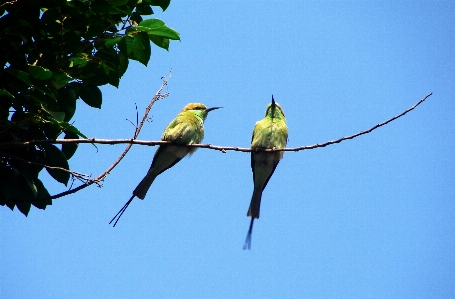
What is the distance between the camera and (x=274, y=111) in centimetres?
479

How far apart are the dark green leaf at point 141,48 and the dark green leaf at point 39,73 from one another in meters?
0.47

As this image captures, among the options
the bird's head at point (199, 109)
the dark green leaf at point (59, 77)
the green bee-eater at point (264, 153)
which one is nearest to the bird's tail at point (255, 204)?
the green bee-eater at point (264, 153)

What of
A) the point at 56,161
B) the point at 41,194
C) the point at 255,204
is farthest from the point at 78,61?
the point at 255,204

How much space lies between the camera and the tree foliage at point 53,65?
2.28 meters

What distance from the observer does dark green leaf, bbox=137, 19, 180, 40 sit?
2.44 metres

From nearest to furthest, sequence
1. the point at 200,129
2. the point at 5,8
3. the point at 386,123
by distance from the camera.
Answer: the point at 5,8 < the point at 386,123 < the point at 200,129

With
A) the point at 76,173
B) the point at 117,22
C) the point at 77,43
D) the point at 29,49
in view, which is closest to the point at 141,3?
the point at 117,22

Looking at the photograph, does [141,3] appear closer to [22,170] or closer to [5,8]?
[5,8]

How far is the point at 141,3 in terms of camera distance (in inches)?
99.8

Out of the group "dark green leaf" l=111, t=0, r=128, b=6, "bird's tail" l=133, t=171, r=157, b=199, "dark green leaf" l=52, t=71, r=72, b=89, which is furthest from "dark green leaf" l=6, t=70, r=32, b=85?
"bird's tail" l=133, t=171, r=157, b=199

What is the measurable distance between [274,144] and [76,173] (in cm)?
228

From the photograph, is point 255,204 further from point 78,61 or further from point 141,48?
point 78,61

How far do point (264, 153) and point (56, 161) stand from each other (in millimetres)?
2182

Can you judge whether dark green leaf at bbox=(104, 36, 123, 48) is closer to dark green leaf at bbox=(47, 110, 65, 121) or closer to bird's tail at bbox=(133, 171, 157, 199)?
dark green leaf at bbox=(47, 110, 65, 121)
